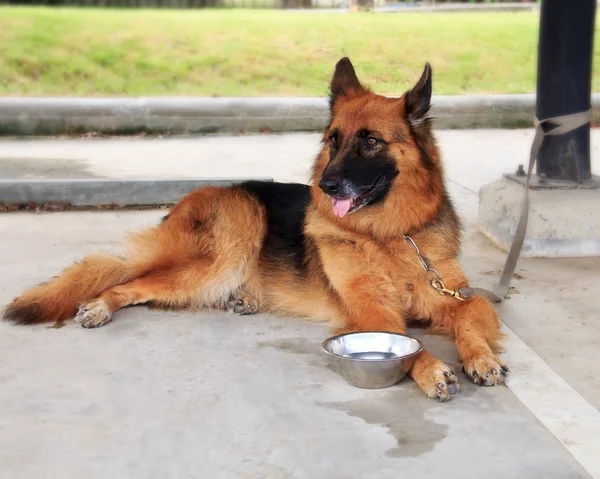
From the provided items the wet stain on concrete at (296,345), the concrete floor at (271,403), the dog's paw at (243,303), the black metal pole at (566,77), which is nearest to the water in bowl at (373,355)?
the concrete floor at (271,403)

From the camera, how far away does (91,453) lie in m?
2.95

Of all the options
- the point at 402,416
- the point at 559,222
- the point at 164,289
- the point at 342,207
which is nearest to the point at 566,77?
the point at 559,222

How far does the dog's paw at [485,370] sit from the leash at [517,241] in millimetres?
586

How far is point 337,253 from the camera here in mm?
4352

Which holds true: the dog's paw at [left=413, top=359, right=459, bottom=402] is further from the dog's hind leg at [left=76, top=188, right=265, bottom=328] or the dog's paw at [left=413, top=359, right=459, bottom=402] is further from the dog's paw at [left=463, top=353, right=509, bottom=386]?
the dog's hind leg at [left=76, top=188, right=265, bottom=328]

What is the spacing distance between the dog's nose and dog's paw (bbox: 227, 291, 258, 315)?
1071 mm

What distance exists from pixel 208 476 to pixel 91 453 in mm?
509

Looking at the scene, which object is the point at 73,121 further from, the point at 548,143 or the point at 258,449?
the point at 258,449

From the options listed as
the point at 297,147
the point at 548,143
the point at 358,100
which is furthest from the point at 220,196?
the point at 297,147

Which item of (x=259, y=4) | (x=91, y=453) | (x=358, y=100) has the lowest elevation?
(x=91, y=453)

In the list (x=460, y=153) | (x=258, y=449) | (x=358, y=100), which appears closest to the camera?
(x=258, y=449)

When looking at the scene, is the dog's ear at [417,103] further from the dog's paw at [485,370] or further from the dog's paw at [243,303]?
the dog's paw at [243,303]

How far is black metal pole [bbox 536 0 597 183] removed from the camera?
5.70m

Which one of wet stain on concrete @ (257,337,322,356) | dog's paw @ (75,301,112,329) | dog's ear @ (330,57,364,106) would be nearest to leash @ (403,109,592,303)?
wet stain on concrete @ (257,337,322,356)
